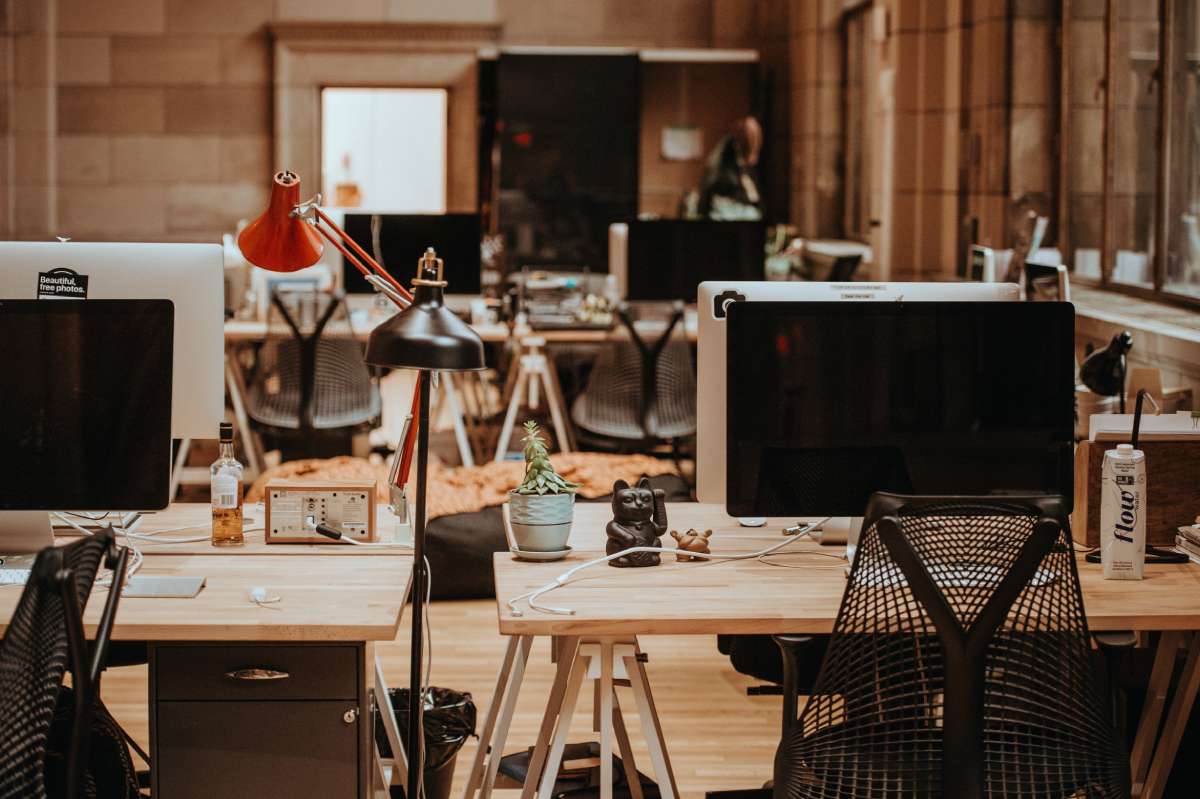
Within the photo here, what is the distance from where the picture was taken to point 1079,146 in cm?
703

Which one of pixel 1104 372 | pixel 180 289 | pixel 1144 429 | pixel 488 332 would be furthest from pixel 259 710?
pixel 488 332

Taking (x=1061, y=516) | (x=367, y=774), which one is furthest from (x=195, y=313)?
(x=1061, y=516)

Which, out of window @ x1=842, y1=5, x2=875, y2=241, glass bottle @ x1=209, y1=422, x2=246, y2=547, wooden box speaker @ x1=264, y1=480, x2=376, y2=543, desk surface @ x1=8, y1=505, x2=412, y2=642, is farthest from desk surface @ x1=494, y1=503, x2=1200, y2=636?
window @ x1=842, y1=5, x2=875, y2=241

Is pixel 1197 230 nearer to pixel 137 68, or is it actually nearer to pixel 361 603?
pixel 361 603

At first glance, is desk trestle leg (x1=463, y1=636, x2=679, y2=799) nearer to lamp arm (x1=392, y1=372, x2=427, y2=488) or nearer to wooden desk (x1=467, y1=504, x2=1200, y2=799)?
wooden desk (x1=467, y1=504, x2=1200, y2=799)

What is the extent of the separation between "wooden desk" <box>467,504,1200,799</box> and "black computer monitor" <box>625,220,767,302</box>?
450cm

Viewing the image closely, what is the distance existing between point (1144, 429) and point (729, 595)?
1066 millimetres

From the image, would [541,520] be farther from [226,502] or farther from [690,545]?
[226,502]

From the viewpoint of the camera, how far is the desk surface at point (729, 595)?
102 inches

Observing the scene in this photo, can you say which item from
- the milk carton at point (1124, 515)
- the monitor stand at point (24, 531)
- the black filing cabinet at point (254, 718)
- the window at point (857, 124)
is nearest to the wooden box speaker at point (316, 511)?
the monitor stand at point (24, 531)

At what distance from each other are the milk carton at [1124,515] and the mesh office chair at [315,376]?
427 cm

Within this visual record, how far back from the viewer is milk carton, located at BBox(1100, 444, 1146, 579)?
9.58ft

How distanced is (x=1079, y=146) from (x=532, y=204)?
195 inches

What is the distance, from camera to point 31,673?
1964 millimetres
